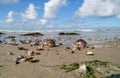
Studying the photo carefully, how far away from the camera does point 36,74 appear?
18.1 ft

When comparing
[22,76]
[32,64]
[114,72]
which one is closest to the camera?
[22,76]

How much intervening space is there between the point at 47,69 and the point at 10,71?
997mm

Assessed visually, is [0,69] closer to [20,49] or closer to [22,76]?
[22,76]

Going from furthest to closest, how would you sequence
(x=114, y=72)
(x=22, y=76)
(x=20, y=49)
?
(x=20, y=49), (x=114, y=72), (x=22, y=76)

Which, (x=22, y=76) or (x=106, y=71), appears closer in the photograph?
(x=22, y=76)

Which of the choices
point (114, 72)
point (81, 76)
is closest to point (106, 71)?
point (114, 72)

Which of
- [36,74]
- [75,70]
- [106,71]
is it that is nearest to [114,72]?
[106,71]

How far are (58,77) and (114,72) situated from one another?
1.51 meters

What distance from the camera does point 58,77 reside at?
17.7 ft

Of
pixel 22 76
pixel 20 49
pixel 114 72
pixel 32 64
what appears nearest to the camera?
pixel 22 76

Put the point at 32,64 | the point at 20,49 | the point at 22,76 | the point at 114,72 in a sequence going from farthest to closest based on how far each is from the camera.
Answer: the point at 20,49 < the point at 32,64 < the point at 114,72 < the point at 22,76

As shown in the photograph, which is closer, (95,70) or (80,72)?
(80,72)

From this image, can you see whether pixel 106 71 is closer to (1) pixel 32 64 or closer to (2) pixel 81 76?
(2) pixel 81 76

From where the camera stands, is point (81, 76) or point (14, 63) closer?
point (81, 76)
